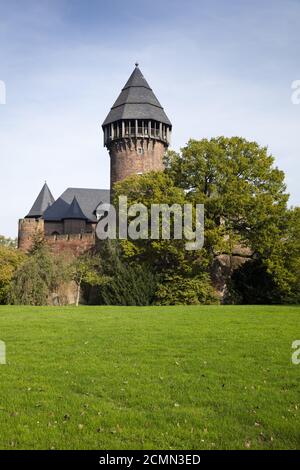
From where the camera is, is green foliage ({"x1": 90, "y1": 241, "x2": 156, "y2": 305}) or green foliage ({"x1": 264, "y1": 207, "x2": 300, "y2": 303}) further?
green foliage ({"x1": 264, "y1": 207, "x2": 300, "y2": 303})

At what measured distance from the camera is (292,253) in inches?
1066

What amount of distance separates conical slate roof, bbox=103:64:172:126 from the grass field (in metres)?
30.0

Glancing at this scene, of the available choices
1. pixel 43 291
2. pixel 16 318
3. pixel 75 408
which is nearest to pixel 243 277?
pixel 43 291

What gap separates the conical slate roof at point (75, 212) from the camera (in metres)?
45.9

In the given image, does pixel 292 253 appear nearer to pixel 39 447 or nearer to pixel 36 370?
pixel 36 370

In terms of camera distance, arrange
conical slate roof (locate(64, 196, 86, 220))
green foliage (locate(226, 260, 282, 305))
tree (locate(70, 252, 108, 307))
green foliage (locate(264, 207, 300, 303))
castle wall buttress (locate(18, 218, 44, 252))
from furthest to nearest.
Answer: conical slate roof (locate(64, 196, 86, 220)), castle wall buttress (locate(18, 218, 44, 252)), tree (locate(70, 252, 108, 307)), green foliage (locate(226, 260, 282, 305)), green foliage (locate(264, 207, 300, 303))

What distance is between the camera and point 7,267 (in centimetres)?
3119

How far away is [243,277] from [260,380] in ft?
72.2

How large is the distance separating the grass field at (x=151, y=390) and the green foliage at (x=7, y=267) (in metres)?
17.9

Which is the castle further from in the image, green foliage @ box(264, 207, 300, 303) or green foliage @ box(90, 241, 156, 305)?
green foliage @ box(264, 207, 300, 303)

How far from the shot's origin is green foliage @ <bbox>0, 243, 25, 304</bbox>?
3025cm

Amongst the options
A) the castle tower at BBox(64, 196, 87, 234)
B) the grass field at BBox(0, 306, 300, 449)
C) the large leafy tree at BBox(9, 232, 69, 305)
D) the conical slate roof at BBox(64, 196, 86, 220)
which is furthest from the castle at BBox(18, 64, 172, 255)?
the grass field at BBox(0, 306, 300, 449)

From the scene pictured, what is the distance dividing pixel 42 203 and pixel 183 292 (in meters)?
27.9
